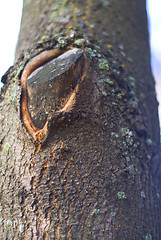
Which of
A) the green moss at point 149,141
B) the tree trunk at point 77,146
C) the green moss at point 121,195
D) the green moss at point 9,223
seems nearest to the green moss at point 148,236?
the tree trunk at point 77,146

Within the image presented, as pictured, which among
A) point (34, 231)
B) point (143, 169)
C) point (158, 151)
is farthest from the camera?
point (158, 151)

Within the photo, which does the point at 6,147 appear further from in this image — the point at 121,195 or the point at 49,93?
the point at 121,195

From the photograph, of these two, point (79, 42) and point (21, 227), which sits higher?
point (79, 42)

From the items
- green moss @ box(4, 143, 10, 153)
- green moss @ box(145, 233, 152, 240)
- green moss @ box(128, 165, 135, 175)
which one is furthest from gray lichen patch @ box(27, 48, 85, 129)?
green moss @ box(145, 233, 152, 240)

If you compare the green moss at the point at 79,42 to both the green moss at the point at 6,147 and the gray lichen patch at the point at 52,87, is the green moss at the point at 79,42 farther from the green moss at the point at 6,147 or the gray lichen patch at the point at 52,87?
the green moss at the point at 6,147

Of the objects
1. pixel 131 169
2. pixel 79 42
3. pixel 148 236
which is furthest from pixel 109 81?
pixel 148 236

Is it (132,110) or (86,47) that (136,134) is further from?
(86,47)

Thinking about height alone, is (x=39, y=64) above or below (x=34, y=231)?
above

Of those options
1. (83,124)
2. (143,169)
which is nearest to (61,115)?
(83,124)
